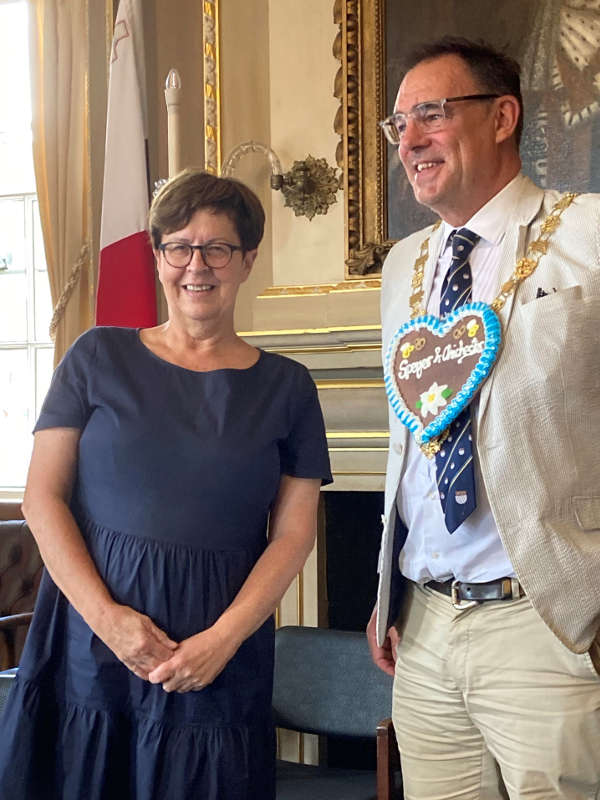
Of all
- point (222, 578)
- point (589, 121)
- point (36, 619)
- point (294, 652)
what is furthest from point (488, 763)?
point (589, 121)

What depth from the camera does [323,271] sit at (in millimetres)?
3596

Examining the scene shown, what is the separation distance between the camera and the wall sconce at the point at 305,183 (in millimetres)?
3574

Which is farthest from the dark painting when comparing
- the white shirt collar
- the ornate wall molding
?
the white shirt collar

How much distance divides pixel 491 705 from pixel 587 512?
1.15 ft

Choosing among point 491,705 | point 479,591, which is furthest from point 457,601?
point 491,705

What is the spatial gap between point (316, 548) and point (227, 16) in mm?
1888

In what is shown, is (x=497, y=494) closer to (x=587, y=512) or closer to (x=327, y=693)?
(x=587, y=512)

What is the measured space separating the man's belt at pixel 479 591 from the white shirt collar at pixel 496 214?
0.57m

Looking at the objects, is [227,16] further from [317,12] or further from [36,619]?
[36,619]

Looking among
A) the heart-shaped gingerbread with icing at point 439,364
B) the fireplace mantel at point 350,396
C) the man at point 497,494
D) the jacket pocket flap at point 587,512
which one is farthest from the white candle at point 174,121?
the jacket pocket flap at point 587,512

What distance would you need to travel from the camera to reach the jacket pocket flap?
5.16 ft

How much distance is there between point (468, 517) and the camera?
166 centimetres

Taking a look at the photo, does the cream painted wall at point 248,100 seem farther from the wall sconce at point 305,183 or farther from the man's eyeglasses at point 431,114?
the man's eyeglasses at point 431,114

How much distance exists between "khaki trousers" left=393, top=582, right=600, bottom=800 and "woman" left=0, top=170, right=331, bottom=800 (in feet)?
0.81
